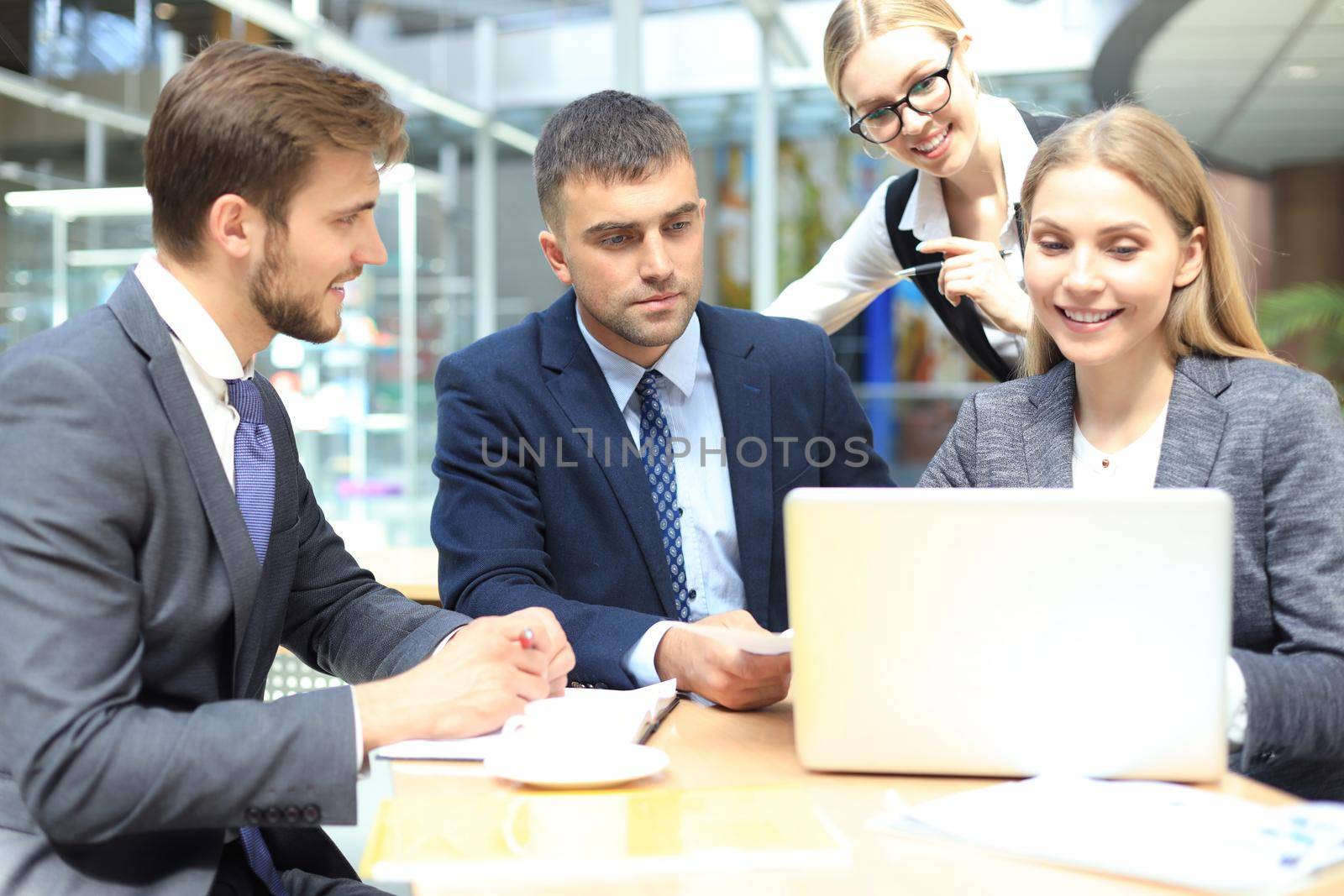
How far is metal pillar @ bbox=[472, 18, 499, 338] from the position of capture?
570cm

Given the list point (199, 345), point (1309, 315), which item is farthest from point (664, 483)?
point (1309, 315)

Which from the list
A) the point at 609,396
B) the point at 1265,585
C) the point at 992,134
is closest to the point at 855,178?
the point at 992,134

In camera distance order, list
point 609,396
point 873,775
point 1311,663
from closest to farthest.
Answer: point 873,775 → point 1311,663 → point 609,396

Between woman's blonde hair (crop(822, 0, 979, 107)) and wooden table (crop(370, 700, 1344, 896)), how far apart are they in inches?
56.8

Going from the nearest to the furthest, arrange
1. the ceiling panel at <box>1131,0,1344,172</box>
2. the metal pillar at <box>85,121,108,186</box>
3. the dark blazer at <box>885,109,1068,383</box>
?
the dark blazer at <box>885,109,1068,383</box>, the metal pillar at <box>85,121,108,186</box>, the ceiling panel at <box>1131,0,1344,172</box>

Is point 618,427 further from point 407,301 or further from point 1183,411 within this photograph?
point 407,301

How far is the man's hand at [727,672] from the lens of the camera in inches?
58.7

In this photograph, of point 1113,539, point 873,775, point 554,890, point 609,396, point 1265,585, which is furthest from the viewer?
point 609,396

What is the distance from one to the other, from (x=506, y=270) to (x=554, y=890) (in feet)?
16.4

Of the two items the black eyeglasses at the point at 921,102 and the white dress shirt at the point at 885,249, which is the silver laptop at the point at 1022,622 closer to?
the white dress shirt at the point at 885,249

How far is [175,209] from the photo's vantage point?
4.70 ft

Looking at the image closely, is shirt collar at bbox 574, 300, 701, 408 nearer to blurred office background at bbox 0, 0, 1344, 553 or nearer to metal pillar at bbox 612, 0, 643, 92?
blurred office background at bbox 0, 0, 1344, 553

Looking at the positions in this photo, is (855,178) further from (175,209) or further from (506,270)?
(175,209)

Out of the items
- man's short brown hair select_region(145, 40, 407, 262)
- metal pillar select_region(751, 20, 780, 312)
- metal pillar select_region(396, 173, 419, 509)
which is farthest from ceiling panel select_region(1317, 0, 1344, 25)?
man's short brown hair select_region(145, 40, 407, 262)
